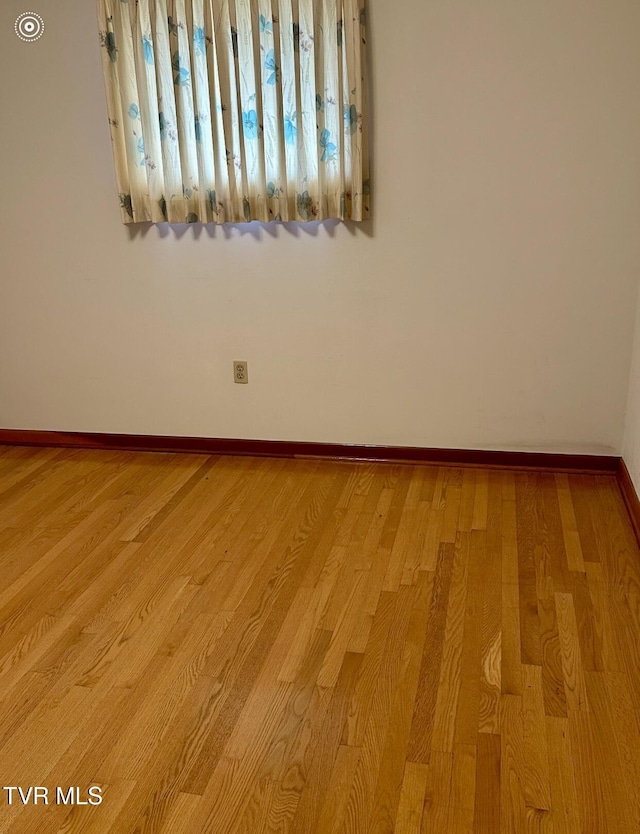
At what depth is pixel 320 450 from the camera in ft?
10.8

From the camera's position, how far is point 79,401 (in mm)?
3488

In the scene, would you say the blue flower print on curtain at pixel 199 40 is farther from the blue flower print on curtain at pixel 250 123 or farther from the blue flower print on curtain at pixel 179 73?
the blue flower print on curtain at pixel 250 123

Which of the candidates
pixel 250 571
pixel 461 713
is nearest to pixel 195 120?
pixel 250 571

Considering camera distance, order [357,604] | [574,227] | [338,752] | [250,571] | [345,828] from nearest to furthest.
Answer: [345,828] < [338,752] < [357,604] < [250,571] < [574,227]

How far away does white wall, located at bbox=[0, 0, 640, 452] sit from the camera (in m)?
2.71

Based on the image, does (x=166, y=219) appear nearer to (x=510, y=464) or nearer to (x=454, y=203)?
(x=454, y=203)

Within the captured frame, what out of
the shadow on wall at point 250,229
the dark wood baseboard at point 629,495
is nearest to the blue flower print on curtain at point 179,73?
the shadow on wall at point 250,229

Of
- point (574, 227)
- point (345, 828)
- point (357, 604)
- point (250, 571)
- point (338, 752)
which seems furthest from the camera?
point (574, 227)

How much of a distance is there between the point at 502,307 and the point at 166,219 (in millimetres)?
1400

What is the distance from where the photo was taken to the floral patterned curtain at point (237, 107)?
109 inches

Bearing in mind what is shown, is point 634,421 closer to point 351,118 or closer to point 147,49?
point 351,118
